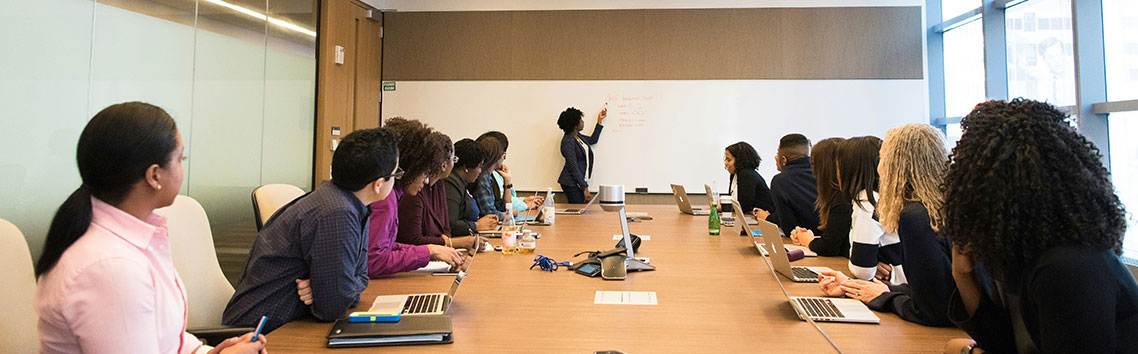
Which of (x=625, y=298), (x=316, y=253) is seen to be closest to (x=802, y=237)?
(x=625, y=298)

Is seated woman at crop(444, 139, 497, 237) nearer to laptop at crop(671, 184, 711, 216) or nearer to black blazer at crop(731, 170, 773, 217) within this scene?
laptop at crop(671, 184, 711, 216)

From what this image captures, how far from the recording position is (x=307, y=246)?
1588 millimetres

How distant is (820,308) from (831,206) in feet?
3.66

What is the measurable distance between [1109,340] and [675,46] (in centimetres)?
546

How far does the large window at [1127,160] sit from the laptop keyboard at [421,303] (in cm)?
432

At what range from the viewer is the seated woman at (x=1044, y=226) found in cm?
103

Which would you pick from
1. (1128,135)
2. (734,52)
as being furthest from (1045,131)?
(734,52)

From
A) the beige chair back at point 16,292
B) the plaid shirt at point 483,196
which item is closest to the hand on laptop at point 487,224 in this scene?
the plaid shirt at point 483,196

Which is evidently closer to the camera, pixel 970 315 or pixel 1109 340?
pixel 1109 340

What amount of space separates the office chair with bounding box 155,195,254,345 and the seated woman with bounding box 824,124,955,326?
1.93m

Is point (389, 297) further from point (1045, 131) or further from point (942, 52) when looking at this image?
point (942, 52)

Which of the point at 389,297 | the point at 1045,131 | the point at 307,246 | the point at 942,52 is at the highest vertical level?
the point at 942,52

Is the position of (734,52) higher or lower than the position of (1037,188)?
higher

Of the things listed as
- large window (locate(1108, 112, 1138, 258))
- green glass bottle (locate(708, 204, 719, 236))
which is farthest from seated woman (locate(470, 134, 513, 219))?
large window (locate(1108, 112, 1138, 258))
